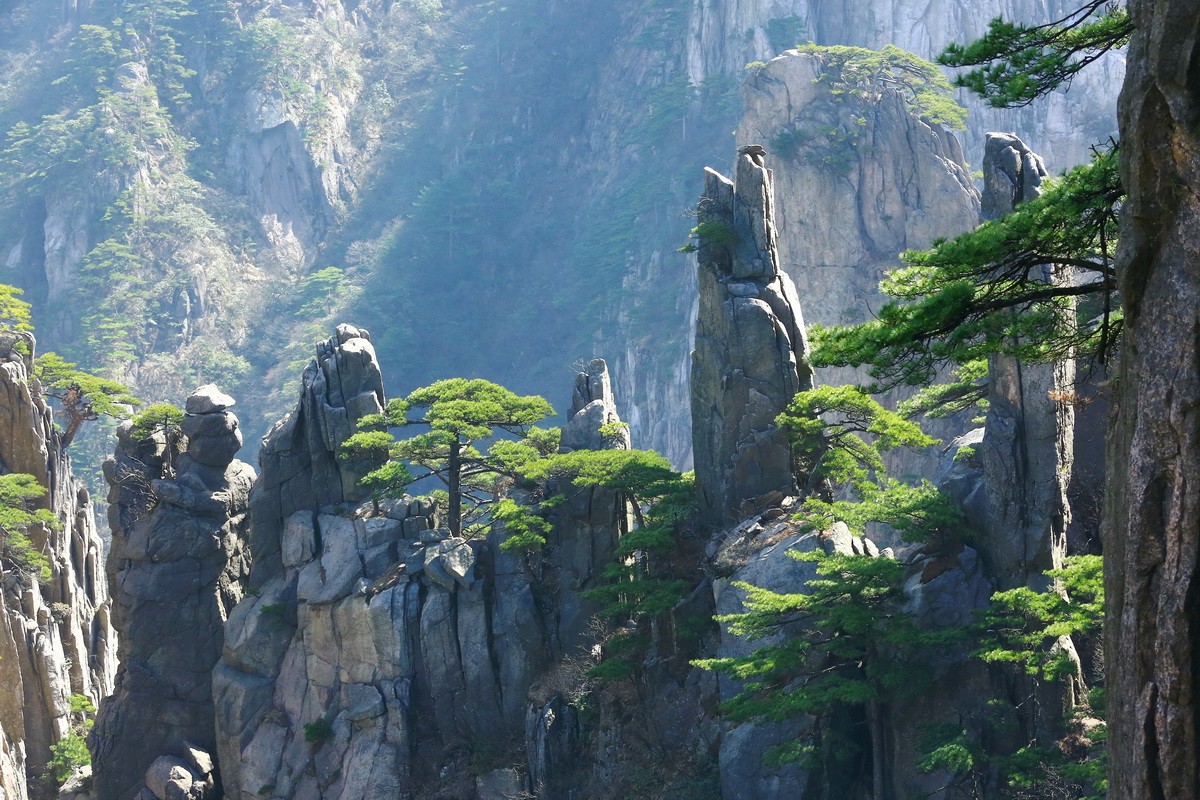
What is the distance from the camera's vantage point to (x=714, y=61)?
262 feet

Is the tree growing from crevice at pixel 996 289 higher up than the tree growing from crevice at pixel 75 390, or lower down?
lower down

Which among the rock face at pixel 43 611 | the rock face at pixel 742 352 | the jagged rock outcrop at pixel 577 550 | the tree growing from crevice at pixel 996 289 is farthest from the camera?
the rock face at pixel 43 611

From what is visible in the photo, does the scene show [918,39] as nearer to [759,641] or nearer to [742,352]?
[742,352]

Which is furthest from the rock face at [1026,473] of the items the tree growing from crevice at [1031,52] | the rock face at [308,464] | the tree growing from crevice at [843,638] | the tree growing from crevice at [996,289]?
A: the rock face at [308,464]

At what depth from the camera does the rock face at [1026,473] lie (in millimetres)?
23625

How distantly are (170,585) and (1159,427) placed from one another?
99.8ft

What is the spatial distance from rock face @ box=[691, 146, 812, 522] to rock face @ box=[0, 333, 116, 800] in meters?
18.2

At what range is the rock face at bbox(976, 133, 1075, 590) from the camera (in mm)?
23625

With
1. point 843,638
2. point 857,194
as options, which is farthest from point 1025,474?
point 857,194

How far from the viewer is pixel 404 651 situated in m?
31.4

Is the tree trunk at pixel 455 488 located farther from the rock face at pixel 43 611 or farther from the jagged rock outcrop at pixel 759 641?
the rock face at pixel 43 611

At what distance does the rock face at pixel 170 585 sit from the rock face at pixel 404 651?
176 centimetres

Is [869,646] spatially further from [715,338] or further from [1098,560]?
[715,338]

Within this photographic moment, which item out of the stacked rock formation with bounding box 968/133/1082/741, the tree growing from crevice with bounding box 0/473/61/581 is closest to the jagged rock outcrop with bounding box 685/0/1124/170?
the stacked rock formation with bounding box 968/133/1082/741
